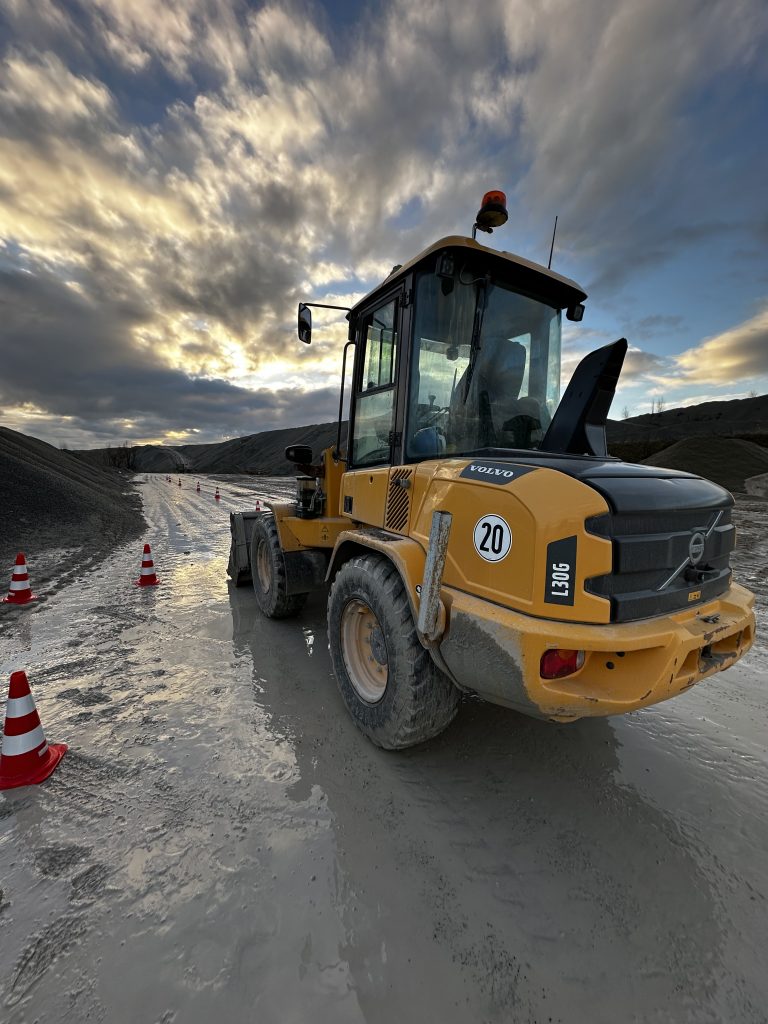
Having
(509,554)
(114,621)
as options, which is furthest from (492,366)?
(114,621)

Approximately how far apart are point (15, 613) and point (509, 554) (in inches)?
214

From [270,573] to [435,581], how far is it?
113 inches

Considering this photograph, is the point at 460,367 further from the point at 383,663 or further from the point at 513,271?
the point at 383,663

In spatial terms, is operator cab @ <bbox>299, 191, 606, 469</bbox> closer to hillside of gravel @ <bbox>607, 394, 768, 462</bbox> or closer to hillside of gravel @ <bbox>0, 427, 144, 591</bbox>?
hillside of gravel @ <bbox>0, 427, 144, 591</bbox>

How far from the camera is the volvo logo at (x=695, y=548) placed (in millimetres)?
2182

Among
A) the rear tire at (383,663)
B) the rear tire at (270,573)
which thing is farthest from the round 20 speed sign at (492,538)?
the rear tire at (270,573)

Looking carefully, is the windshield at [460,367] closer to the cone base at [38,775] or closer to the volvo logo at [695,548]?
the volvo logo at [695,548]

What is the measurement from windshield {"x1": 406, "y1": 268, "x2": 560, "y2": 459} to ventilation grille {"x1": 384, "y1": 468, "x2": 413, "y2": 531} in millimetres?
194

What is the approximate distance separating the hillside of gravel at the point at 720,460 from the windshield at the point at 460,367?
21547mm

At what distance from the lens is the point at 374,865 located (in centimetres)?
193

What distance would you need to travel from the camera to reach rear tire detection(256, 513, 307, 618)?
14.6 feet

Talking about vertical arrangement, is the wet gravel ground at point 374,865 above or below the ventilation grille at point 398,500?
below

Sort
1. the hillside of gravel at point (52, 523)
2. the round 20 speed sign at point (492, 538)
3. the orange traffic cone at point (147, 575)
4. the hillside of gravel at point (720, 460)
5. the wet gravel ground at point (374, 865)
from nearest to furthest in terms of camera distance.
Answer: the wet gravel ground at point (374, 865) < the round 20 speed sign at point (492, 538) < the orange traffic cone at point (147, 575) < the hillside of gravel at point (52, 523) < the hillside of gravel at point (720, 460)

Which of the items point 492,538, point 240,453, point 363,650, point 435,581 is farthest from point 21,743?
point 240,453
